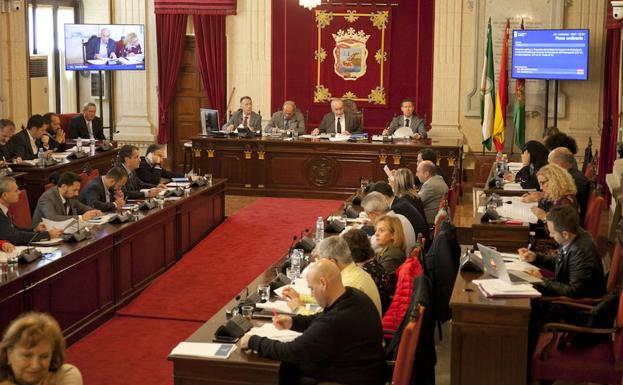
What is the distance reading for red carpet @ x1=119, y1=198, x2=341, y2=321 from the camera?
8.30 m

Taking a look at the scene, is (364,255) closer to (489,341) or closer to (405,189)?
(489,341)

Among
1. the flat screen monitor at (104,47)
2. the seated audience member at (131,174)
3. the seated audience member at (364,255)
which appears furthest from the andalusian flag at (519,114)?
the seated audience member at (364,255)

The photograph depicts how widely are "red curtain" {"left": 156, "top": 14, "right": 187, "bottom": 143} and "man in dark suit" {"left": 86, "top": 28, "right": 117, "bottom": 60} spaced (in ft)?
2.91

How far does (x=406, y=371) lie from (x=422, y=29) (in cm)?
1053

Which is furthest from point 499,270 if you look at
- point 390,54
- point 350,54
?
point 350,54

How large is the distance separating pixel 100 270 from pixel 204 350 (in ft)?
10.1

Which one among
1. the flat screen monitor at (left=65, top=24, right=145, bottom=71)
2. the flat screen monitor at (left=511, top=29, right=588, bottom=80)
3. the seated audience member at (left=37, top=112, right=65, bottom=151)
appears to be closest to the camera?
the seated audience member at (left=37, top=112, right=65, bottom=151)

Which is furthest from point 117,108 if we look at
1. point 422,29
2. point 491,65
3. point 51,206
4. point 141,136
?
point 51,206

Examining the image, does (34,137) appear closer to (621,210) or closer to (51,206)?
(51,206)

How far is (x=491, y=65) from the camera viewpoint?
13.7 meters

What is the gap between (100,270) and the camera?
773 centimetres

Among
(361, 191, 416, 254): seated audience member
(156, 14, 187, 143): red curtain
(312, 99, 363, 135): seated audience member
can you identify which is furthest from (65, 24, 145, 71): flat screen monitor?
(361, 191, 416, 254): seated audience member

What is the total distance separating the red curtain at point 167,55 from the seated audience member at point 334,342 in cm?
1117

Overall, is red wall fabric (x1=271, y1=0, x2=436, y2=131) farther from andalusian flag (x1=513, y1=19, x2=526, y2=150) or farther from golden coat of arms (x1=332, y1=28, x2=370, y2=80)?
andalusian flag (x1=513, y1=19, x2=526, y2=150)
